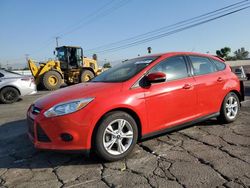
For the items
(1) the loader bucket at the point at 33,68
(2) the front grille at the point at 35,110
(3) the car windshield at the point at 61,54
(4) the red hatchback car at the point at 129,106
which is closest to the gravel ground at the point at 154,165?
(4) the red hatchback car at the point at 129,106

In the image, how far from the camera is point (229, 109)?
5.84 meters

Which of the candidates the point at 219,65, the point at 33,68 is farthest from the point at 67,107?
the point at 33,68

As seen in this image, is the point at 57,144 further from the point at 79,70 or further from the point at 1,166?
the point at 79,70

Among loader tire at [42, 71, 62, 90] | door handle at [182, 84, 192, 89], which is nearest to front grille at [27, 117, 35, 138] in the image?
door handle at [182, 84, 192, 89]

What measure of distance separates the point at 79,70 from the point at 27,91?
8.66 metres

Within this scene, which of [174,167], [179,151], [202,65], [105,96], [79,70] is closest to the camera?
[174,167]

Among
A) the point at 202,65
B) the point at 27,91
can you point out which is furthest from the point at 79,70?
the point at 202,65

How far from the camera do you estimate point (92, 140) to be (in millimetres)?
3932

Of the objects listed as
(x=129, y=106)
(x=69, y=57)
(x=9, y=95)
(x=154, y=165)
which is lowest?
(x=154, y=165)

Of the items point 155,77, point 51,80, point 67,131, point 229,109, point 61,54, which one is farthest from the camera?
point 61,54

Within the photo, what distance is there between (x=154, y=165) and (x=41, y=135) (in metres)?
1.56

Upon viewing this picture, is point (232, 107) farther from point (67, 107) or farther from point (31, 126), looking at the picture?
point (31, 126)

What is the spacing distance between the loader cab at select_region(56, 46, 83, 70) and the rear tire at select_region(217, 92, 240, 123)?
1517 centimetres

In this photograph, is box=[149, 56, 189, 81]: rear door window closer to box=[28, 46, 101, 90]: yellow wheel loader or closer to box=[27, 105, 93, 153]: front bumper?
box=[27, 105, 93, 153]: front bumper
